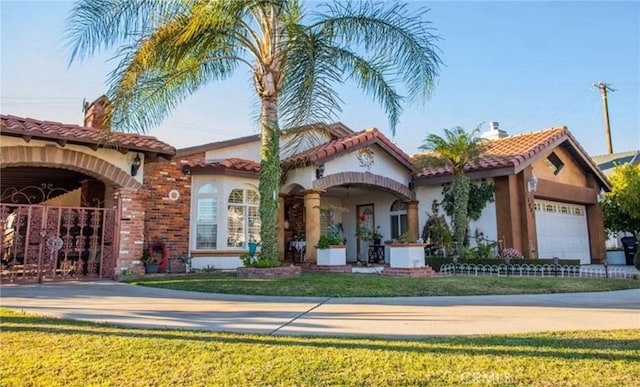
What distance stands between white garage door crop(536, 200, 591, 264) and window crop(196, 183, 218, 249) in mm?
12883

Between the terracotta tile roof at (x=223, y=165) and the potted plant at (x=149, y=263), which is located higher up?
the terracotta tile roof at (x=223, y=165)

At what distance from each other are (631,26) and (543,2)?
10.5ft

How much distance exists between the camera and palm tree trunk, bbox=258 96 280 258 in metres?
11.7

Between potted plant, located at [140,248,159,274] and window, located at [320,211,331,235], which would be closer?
potted plant, located at [140,248,159,274]

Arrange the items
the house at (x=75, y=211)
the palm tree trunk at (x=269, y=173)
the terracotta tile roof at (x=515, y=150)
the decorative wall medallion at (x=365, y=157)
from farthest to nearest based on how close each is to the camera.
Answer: the decorative wall medallion at (x=365, y=157), the terracotta tile roof at (x=515, y=150), the palm tree trunk at (x=269, y=173), the house at (x=75, y=211)

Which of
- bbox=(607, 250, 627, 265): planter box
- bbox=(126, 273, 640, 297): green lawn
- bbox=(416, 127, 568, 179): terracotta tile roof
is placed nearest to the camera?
bbox=(126, 273, 640, 297): green lawn

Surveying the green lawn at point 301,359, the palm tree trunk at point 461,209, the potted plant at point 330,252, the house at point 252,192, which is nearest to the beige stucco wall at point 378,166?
the house at point 252,192

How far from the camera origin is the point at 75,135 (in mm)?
10938

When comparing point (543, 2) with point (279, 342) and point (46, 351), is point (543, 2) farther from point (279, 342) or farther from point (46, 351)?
point (46, 351)

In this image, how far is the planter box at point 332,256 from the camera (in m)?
14.4

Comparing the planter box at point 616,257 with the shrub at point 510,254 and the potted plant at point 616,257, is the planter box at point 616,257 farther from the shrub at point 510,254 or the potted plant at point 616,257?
the shrub at point 510,254

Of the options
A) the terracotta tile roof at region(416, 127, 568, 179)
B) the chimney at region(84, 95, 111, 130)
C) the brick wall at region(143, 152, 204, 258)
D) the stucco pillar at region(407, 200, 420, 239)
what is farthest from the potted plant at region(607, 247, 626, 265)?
the chimney at region(84, 95, 111, 130)

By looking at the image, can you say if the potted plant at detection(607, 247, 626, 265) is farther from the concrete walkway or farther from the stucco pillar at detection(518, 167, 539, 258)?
the concrete walkway

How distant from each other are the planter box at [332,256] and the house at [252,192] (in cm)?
65
